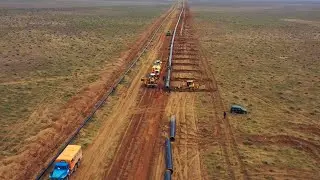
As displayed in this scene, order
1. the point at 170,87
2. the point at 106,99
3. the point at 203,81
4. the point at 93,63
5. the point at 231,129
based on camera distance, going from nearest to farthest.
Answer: the point at 231,129 < the point at 106,99 < the point at 170,87 < the point at 203,81 < the point at 93,63

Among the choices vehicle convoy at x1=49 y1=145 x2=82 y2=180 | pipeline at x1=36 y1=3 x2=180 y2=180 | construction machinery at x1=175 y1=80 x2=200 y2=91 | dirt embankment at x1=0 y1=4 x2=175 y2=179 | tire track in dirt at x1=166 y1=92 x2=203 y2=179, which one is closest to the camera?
vehicle convoy at x1=49 y1=145 x2=82 y2=180

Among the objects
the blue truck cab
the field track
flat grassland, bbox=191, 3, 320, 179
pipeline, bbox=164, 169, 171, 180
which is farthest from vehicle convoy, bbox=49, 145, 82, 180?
flat grassland, bbox=191, 3, 320, 179

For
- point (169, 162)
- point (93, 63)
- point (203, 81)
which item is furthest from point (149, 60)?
point (169, 162)

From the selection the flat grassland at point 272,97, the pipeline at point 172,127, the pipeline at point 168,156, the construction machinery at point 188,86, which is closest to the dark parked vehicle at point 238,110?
the flat grassland at point 272,97

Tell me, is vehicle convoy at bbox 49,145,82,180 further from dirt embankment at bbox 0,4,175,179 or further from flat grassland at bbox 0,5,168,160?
flat grassland at bbox 0,5,168,160

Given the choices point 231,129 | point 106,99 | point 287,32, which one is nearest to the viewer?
point 231,129

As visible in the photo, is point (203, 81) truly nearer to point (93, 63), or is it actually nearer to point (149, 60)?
point (149, 60)

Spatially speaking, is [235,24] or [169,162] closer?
[169,162]
